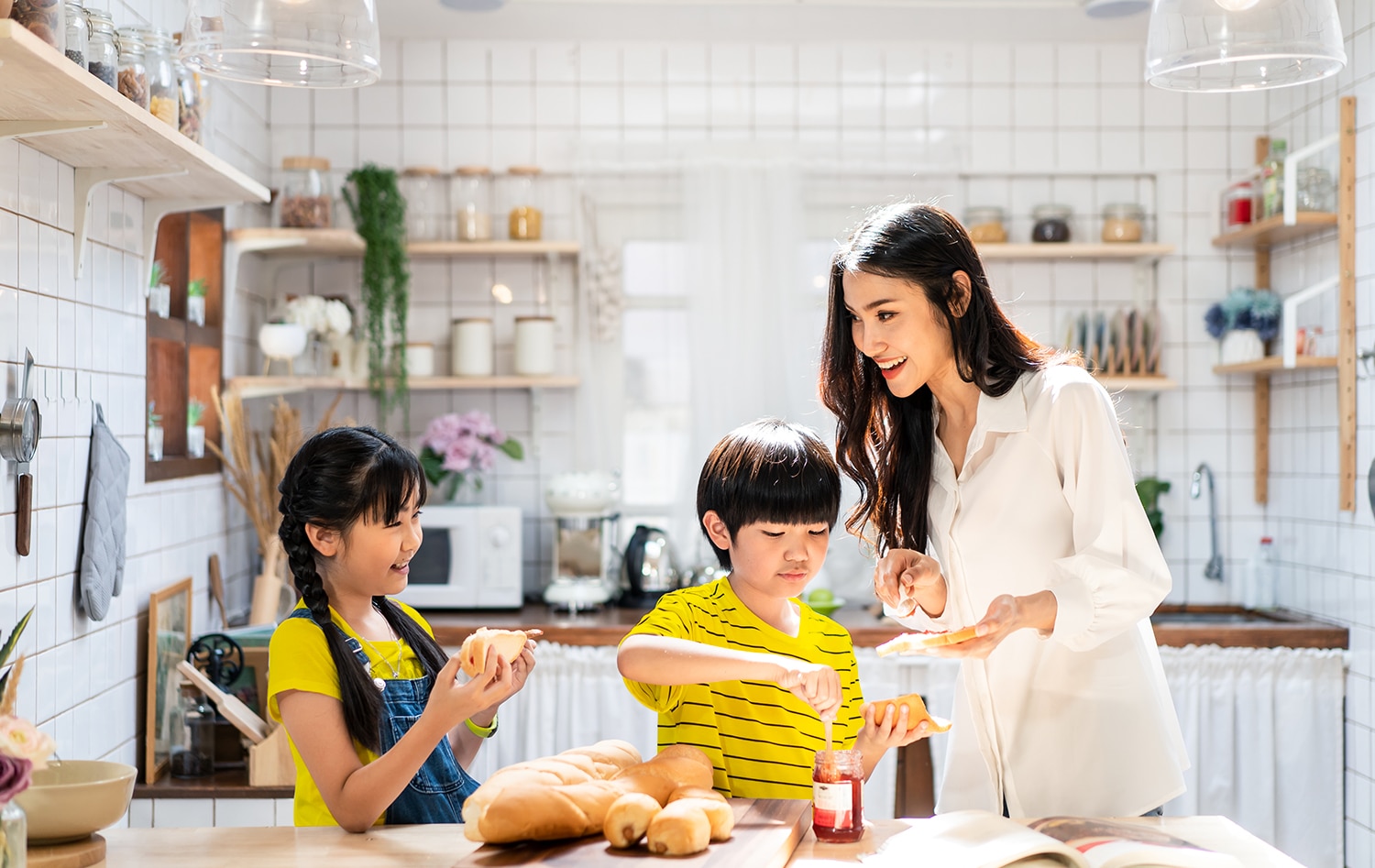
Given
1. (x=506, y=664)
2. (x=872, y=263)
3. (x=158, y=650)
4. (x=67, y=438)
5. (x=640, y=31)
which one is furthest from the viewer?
(x=640, y=31)

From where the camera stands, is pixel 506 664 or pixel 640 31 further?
pixel 640 31

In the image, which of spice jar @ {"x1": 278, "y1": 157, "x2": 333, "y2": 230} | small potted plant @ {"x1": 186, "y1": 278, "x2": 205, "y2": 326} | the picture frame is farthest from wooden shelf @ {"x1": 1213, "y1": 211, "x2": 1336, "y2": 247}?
the picture frame

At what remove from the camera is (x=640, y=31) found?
3.54m

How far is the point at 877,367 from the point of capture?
65.4 inches

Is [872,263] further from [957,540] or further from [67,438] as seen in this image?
[67,438]

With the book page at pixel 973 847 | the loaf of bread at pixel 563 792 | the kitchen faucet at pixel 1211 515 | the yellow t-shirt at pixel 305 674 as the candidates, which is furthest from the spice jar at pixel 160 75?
the kitchen faucet at pixel 1211 515

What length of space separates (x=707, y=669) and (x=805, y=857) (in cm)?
25

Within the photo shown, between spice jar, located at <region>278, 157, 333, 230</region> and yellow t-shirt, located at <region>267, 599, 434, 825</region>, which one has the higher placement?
spice jar, located at <region>278, 157, 333, 230</region>

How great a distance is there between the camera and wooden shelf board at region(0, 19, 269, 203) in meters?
1.44

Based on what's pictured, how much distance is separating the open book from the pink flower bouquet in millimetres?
2359

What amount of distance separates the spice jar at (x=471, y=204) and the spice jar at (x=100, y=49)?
1.78 metres

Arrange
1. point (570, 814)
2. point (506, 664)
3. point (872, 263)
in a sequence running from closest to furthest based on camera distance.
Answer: point (570, 814), point (506, 664), point (872, 263)

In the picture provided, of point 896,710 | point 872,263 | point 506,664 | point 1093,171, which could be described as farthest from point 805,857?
point 1093,171

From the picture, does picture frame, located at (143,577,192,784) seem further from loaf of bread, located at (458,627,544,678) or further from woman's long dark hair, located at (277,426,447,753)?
loaf of bread, located at (458,627,544,678)
